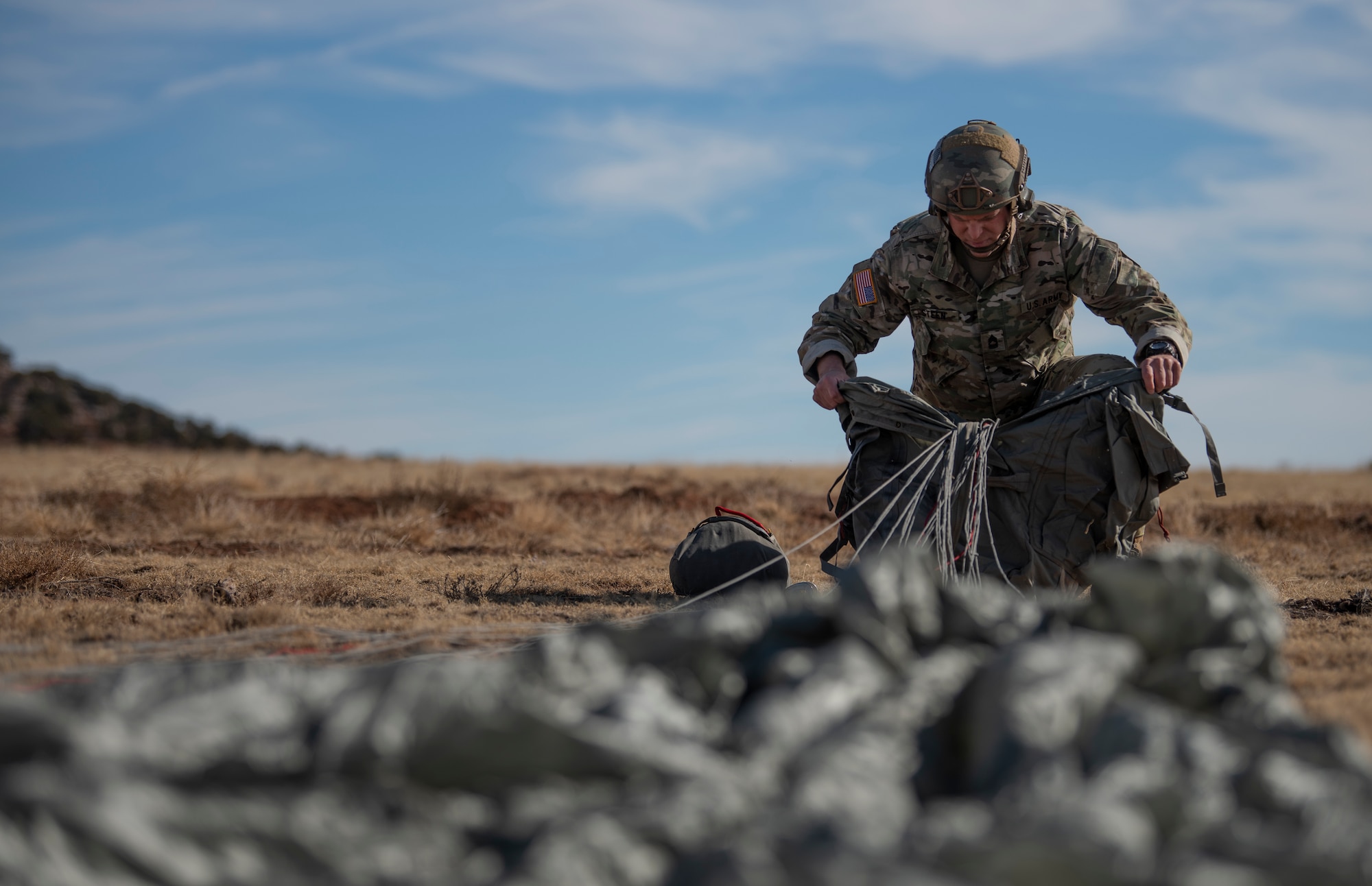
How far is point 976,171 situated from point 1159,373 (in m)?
1.15

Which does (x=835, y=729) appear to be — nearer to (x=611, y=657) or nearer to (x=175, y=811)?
(x=611, y=657)

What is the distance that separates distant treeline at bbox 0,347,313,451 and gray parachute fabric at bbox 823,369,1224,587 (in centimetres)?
2109

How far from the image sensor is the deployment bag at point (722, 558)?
4.61 m

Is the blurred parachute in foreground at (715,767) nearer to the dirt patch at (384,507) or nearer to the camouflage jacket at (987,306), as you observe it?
the camouflage jacket at (987,306)

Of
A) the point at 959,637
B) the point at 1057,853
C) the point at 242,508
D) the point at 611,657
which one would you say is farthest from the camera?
the point at 242,508

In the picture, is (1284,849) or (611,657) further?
(611,657)

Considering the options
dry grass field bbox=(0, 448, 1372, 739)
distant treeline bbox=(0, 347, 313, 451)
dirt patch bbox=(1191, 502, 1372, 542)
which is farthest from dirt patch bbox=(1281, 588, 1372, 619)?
distant treeline bbox=(0, 347, 313, 451)

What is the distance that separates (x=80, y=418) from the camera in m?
26.9

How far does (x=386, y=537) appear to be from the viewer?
647cm

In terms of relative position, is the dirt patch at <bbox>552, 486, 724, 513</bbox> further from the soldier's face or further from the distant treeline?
the distant treeline

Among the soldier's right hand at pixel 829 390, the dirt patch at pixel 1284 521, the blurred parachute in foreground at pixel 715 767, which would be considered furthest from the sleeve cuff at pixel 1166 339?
the dirt patch at pixel 1284 521

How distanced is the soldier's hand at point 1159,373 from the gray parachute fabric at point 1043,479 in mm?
39

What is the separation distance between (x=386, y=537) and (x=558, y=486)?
13.9 ft

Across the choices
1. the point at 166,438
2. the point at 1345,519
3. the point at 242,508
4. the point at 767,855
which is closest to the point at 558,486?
the point at 242,508
